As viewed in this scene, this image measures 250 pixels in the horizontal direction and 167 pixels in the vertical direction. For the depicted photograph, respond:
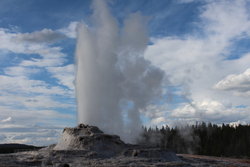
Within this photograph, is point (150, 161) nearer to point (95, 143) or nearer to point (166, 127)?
point (95, 143)

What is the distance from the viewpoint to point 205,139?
77250mm

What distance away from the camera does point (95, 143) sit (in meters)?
28.1

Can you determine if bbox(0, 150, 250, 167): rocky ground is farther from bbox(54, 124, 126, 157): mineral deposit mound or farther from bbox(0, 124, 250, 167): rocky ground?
bbox(54, 124, 126, 157): mineral deposit mound

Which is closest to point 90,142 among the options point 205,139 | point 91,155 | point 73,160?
point 91,155

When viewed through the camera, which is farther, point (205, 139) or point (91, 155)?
point (205, 139)

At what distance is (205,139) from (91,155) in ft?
182

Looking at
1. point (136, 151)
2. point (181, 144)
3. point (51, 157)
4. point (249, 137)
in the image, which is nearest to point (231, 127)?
point (249, 137)

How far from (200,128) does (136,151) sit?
2243 inches

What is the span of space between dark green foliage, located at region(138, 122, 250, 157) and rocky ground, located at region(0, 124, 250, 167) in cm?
4043

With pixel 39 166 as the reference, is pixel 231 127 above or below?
above

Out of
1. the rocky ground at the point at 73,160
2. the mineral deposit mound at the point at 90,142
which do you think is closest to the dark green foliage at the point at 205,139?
the mineral deposit mound at the point at 90,142

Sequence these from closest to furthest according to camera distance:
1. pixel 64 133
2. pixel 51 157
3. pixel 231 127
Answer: pixel 51 157, pixel 64 133, pixel 231 127

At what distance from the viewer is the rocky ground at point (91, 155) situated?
77.8 feet

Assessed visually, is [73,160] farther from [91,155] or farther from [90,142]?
[90,142]
